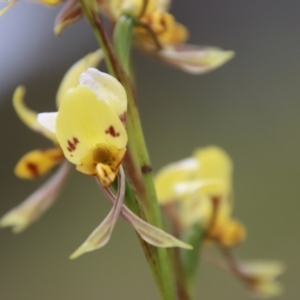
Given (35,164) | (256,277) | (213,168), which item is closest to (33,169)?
(35,164)

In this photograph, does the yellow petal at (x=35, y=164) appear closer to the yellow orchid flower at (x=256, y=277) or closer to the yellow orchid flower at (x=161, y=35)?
the yellow orchid flower at (x=161, y=35)

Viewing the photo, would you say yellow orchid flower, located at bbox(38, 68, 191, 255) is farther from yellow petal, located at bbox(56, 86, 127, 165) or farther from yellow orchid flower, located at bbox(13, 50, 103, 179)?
yellow orchid flower, located at bbox(13, 50, 103, 179)

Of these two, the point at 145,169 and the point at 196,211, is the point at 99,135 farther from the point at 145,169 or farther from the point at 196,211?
the point at 196,211

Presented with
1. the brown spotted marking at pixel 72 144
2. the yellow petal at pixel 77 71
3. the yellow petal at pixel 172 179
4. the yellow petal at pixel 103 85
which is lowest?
the yellow petal at pixel 172 179

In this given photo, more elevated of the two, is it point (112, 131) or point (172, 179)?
point (112, 131)

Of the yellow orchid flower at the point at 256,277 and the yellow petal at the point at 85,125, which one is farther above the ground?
the yellow petal at the point at 85,125

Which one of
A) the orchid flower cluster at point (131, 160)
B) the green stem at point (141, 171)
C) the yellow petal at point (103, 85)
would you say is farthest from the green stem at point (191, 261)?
the yellow petal at point (103, 85)

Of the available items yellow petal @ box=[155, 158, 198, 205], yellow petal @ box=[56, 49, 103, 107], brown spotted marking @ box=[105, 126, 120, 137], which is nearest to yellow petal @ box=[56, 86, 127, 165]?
brown spotted marking @ box=[105, 126, 120, 137]
